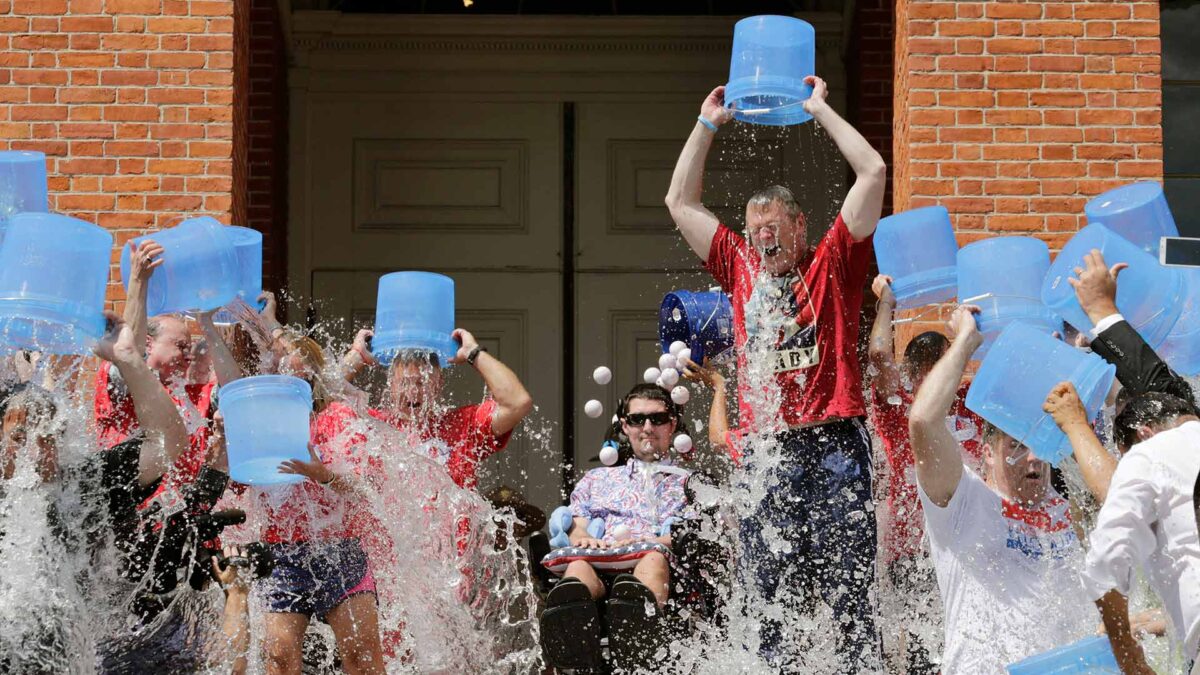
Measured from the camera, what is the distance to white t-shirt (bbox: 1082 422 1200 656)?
3811 millimetres

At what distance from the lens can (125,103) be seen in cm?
704

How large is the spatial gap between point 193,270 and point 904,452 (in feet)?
7.79

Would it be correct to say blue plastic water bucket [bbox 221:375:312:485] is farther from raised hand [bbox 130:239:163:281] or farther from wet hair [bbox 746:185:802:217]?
wet hair [bbox 746:185:802:217]

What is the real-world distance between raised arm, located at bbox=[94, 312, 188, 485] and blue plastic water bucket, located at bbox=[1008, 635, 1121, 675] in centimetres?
233

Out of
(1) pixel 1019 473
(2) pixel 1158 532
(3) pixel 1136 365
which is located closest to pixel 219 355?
(1) pixel 1019 473

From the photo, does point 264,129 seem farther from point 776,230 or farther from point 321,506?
point 776,230

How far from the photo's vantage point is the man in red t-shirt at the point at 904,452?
5.63 metres

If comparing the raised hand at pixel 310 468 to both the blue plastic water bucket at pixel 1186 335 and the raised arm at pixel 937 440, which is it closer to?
the raised arm at pixel 937 440

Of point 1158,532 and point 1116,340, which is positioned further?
point 1116,340

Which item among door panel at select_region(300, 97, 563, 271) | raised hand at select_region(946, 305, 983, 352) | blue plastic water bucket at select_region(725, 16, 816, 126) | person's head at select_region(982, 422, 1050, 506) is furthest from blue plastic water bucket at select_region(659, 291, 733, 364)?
door panel at select_region(300, 97, 563, 271)

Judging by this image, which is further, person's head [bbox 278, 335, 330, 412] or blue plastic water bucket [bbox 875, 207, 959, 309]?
person's head [bbox 278, 335, 330, 412]

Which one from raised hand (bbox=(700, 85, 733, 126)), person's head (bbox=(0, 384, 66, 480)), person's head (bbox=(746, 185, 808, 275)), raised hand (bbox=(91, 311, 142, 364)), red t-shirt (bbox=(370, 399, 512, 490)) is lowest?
red t-shirt (bbox=(370, 399, 512, 490))

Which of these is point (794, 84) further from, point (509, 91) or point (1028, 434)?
point (509, 91)

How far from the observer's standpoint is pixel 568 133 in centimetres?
977
